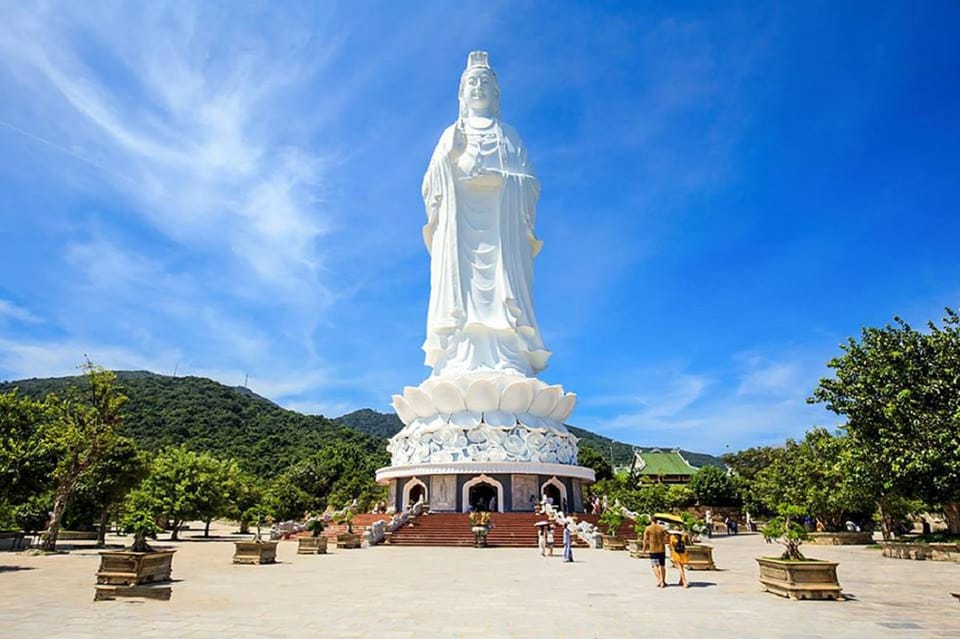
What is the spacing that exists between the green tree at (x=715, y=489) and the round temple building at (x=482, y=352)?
2241 centimetres

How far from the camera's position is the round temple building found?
30.3 meters

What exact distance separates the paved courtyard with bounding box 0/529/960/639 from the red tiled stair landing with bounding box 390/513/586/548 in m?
8.44

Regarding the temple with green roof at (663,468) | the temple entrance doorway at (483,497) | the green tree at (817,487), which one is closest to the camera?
the green tree at (817,487)

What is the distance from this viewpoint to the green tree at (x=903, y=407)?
1728cm

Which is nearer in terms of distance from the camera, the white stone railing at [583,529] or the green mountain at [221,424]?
the white stone railing at [583,529]

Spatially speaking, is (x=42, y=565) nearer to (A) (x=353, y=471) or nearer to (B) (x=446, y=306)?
(B) (x=446, y=306)

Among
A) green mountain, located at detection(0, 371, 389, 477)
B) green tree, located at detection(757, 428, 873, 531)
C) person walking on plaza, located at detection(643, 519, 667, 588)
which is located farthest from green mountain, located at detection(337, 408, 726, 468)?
person walking on plaza, located at detection(643, 519, 667, 588)

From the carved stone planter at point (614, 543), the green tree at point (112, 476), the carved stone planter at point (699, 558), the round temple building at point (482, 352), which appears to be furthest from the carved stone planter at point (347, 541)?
the carved stone planter at point (699, 558)

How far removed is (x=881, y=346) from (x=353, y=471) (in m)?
42.2

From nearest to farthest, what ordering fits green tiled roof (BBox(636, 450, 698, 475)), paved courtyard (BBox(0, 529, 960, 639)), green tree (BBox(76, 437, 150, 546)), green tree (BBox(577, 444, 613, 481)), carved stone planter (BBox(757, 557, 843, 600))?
paved courtyard (BBox(0, 529, 960, 639))
carved stone planter (BBox(757, 557, 843, 600))
green tree (BBox(76, 437, 150, 546))
green tree (BBox(577, 444, 613, 481))
green tiled roof (BBox(636, 450, 698, 475))

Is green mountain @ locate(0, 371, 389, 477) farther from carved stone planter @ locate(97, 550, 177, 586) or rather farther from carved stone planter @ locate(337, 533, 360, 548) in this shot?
carved stone planter @ locate(97, 550, 177, 586)

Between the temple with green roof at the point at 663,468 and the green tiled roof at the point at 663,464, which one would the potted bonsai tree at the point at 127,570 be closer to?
the temple with green roof at the point at 663,468

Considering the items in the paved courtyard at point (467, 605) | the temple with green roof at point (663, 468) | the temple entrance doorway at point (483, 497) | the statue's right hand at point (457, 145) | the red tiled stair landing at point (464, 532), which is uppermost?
the statue's right hand at point (457, 145)

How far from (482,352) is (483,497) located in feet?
24.0
